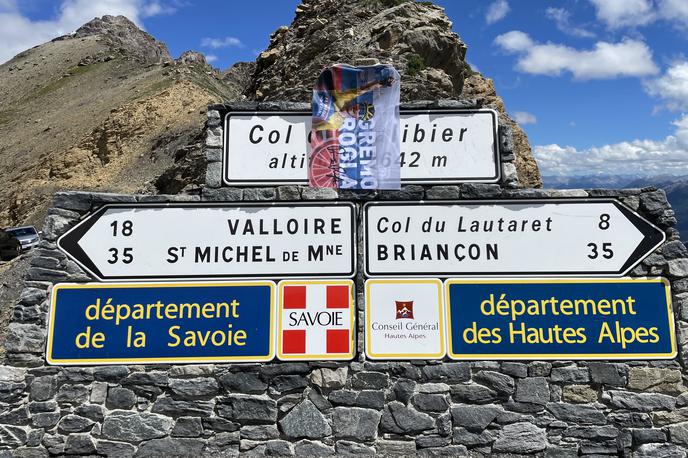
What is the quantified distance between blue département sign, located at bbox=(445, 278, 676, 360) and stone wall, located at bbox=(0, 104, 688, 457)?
0.49ft

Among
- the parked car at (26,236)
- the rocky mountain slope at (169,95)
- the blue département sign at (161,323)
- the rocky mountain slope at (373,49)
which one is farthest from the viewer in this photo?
Result: the parked car at (26,236)

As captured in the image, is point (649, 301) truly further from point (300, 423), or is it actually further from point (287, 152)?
point (287, 152)

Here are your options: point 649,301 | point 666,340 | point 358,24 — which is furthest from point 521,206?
point 358,24

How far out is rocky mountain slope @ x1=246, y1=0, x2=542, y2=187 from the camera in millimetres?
14953

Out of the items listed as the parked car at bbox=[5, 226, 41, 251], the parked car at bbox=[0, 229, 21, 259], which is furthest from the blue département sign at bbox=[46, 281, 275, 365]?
the parked car at bbox=[5, 226, 41, 251]

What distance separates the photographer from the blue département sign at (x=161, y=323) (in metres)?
5.23

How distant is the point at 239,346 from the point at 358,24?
15.0 m

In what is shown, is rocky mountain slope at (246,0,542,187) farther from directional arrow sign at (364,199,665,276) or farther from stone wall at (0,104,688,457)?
stone wall at (0,104,688,457)

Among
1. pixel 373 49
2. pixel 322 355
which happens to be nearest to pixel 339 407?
pixel 322 355

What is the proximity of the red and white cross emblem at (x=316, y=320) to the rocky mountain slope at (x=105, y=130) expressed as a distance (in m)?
12.3

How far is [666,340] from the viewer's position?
5.25 m

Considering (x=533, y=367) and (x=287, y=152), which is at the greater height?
(x=287, y=152)

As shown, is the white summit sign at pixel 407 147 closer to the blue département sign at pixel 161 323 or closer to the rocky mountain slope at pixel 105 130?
the blue département sign at pixel 161 323

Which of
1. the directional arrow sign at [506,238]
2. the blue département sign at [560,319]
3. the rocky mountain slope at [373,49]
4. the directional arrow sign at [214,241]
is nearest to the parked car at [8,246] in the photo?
the rocky mountain slope at [373,49]
